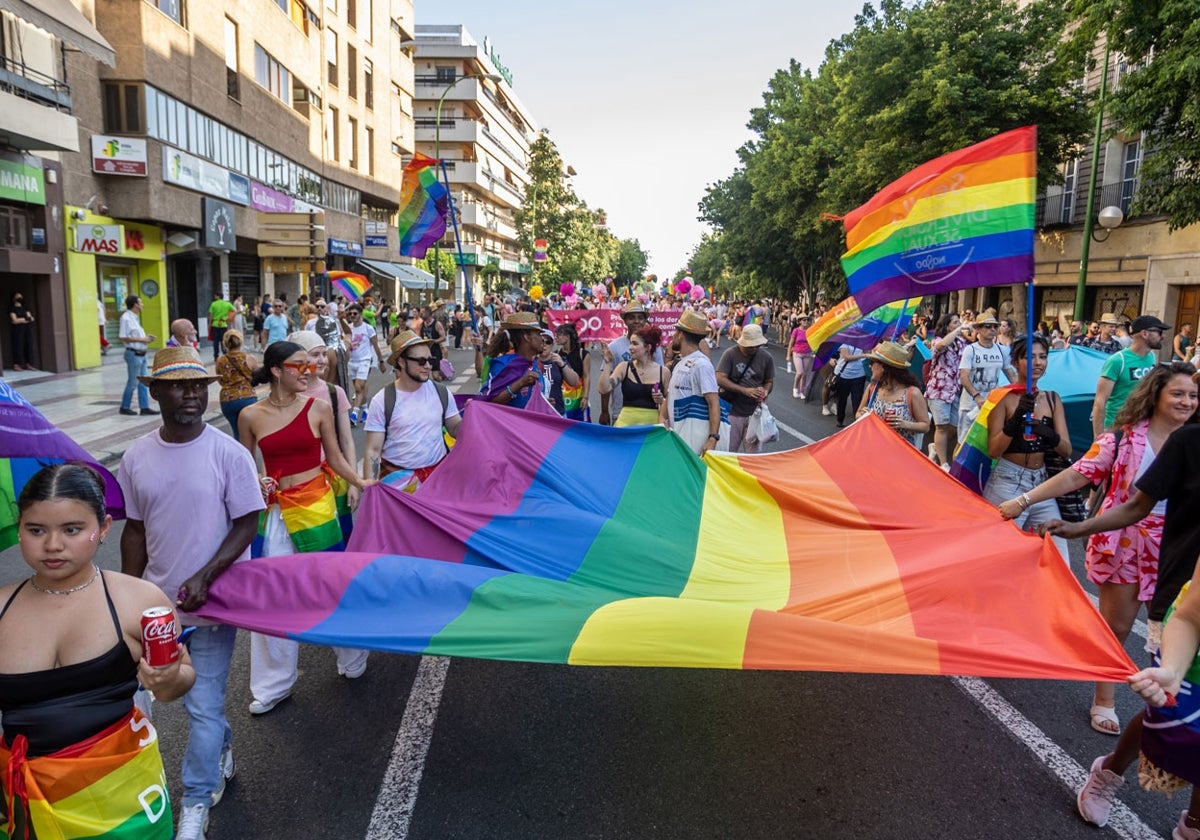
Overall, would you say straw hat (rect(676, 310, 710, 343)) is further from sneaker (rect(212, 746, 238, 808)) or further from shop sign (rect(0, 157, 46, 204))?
shop sign (rect(0, 157, 46, 204))

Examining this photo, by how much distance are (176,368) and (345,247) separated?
129 feet

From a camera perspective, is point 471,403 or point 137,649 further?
point 471,403

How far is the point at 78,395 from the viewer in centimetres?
1628

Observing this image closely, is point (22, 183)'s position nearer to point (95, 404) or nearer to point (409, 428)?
point (95, 404)

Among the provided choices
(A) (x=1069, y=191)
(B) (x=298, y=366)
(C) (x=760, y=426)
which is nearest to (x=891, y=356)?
(C) (x=760, y=426)

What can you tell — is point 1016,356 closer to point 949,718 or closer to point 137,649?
point 949,718

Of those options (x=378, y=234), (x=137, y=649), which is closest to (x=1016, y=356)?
(x=137, y=649)

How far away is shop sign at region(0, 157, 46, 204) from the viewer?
57.2 ft

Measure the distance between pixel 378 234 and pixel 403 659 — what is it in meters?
42.8

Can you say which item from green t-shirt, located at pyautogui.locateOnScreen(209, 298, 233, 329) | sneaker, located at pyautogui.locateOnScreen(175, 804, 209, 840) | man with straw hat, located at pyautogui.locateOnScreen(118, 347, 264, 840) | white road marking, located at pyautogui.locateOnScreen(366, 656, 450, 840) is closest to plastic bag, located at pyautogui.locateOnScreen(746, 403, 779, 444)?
white road marking, located at pyautogui.locateOnScreen(366, 656, 450, 840)

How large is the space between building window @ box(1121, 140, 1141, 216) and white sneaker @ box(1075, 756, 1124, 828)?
94.7ft

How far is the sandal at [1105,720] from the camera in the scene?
418 centimetres

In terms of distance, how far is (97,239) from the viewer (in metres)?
20.5

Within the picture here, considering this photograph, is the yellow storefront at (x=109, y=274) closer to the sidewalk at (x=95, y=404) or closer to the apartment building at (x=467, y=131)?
the sidewalk at (x=95, y=404)
